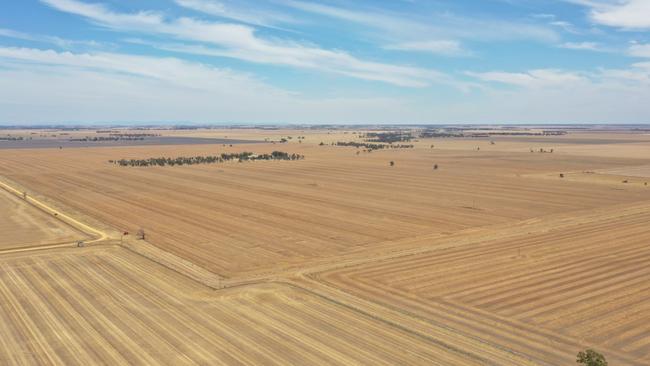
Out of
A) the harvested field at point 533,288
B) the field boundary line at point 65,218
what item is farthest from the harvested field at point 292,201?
the harvested field at point 533,288

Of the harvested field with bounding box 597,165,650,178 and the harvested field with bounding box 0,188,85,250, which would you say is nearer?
the harvested field with bounding box 0,188,85,250

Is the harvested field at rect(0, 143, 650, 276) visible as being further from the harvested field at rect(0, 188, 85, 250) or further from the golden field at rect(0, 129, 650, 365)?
the harvested field at rect(0, 188, 85, 250)

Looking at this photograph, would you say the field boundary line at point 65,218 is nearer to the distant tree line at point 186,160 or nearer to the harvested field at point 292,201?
the harvested field at point 292,201

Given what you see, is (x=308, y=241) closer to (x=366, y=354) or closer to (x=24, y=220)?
(x=366, y=354)

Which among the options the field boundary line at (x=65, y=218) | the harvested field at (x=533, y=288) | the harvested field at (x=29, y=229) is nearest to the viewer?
the harvested field at (x=533, y=288)

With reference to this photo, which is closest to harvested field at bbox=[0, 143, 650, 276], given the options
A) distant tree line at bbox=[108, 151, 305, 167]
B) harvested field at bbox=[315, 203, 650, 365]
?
harvested field at bbox=[315, 203, 650, 365]

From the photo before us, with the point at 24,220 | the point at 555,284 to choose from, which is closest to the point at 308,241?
the point at 555,284
